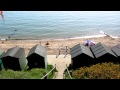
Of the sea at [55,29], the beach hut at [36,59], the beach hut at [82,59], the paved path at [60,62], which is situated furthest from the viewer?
the sea at [55,29]

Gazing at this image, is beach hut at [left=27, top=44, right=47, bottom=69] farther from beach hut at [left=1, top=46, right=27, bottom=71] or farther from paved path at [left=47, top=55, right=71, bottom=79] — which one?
paved path at [left=47, top=55, right=71, bottom=79]

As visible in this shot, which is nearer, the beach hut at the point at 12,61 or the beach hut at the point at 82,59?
the beach hut at the point at 12,61

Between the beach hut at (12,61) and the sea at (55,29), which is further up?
the beach hut at (12,61)

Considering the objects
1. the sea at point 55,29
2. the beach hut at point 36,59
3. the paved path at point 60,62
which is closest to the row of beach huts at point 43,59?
the beach hut at point 36,59

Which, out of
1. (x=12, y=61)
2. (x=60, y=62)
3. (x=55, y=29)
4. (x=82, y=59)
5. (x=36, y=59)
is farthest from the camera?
(x=55, y=29)

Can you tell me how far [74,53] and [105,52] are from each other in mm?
Result: 3036

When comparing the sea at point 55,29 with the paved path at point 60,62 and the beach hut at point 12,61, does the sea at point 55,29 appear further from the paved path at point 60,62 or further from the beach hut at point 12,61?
the beach hut at point 12,61

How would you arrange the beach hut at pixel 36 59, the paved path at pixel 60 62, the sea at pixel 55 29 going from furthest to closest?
the sea at pixel 55 29 < the paved path at pixel 60 62 < the beach hut at pixel 36 59

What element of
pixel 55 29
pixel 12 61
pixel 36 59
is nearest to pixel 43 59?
pixel 36 59

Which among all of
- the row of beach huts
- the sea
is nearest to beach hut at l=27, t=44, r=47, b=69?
the row of beach huts

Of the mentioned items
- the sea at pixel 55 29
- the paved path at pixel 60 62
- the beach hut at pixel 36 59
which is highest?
the beach hut at pixel 36 59

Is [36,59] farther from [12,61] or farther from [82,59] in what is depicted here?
[82,59]
